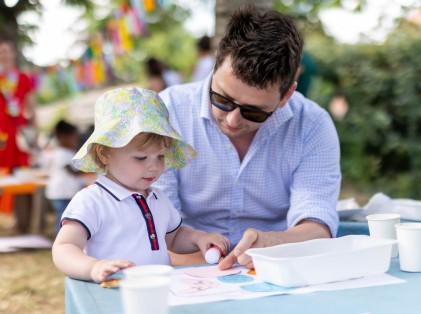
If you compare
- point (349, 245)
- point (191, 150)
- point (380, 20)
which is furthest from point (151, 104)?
A: point (380, 20)

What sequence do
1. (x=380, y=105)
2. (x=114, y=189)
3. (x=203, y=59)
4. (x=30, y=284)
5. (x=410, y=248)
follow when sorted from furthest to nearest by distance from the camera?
(x=380, y=105), (x=203, y=59), (x=30, y=284), (x=114, y=189), (x=410, y=248)

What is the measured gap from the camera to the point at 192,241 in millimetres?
2170

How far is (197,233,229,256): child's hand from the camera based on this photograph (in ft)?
6.79

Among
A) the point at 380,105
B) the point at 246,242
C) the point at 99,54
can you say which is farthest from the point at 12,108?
the point at 246,242

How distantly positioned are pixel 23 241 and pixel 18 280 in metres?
1.46

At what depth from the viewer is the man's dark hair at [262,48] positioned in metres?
2.14

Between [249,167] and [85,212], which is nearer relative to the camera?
[85,212]

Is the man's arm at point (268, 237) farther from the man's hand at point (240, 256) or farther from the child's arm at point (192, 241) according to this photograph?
the child's arm at point (192, 241)

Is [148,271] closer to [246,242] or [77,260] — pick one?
[77,260]

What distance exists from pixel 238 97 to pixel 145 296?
Answer: 3.34 ft

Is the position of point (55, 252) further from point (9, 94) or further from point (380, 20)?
point (380, 20)

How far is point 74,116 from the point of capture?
12.6 meters

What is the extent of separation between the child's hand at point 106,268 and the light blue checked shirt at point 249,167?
2.73 feet

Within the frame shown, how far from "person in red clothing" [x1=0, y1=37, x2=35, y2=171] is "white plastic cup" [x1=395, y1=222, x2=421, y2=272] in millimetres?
5434
